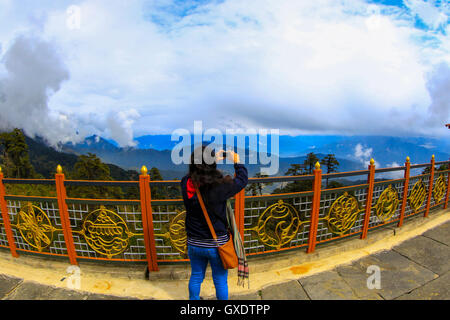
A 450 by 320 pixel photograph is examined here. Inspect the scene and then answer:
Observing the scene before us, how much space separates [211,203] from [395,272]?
3.63 meters

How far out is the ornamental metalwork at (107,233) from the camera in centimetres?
378

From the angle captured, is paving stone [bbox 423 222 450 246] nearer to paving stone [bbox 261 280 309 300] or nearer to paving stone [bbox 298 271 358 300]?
paving stone [bbox 298 271 358 300]

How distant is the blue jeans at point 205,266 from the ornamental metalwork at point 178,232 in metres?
1.19

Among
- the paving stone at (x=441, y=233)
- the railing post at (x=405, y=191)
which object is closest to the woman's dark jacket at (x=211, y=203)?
the railing post at (x=405, y=191)

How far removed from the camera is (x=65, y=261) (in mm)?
4082

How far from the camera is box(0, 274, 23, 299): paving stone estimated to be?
3548 millimetres

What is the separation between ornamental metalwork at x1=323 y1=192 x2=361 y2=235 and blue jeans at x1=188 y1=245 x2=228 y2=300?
2.66 metres

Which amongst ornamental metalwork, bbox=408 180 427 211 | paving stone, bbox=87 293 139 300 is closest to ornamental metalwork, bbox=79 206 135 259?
paving stone, bbox=87 293 139 300

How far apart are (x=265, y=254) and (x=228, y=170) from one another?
2.23 m

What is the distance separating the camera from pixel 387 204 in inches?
196

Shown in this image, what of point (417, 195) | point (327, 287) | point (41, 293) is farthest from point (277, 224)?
point (417, 195)
